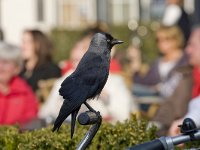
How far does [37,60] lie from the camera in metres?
12.2

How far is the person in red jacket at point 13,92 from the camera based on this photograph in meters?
9.30

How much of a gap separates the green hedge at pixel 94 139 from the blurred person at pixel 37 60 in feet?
18.7

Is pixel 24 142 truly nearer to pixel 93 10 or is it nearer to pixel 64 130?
pixel 64 130

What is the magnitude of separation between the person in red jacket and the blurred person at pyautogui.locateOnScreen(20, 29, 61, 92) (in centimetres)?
193

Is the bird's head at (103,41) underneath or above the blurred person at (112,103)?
above

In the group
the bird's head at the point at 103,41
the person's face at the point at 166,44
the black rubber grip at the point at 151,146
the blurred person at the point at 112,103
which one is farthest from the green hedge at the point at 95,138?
the person's face at the point at 166,44

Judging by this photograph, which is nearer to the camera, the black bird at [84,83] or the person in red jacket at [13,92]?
the black bird at [84,83]

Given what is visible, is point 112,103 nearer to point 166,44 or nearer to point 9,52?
point 9,52

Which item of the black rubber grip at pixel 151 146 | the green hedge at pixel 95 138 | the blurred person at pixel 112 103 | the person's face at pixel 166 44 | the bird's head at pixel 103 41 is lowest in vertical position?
the blurred person at pixel 112 103

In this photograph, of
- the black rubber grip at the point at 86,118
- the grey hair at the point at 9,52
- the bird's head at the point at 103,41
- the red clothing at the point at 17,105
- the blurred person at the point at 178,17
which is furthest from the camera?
the blurred person at the point at 178,17

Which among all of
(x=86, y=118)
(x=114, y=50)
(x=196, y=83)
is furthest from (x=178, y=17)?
(x=86, y=118)

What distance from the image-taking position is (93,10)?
2458 centimetres

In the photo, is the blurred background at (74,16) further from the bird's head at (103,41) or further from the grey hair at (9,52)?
the bird's head at (103,41)

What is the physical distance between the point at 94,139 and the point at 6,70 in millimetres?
3883
